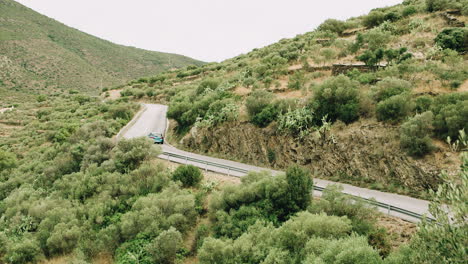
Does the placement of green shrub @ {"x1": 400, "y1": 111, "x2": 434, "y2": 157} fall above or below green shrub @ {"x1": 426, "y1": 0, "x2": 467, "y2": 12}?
below

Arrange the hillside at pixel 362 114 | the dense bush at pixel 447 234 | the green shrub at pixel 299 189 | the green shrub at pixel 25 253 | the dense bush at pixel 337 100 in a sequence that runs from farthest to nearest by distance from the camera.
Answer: the dense bush at pixel 337 100 < the green shrub at pixel 25 253 < the hillside at pixel 362 114 < the green shrub at pixel 299 189 < the dense bush at pixel 447 234

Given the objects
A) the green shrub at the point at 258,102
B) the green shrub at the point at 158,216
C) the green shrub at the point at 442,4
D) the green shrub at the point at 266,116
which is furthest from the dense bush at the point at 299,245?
the green shrub at the point at 442,4

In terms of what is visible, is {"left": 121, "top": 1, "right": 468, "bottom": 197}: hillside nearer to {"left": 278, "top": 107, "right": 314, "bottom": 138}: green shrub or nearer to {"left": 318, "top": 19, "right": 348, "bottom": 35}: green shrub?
{"left": 278, "top": 107, "right": 314, "bottom": 138}: green shrub

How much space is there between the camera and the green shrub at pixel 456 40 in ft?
74.9

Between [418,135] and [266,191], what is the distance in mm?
7317

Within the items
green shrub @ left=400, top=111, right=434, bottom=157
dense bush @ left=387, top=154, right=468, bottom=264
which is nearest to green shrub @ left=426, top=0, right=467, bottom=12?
green shrub @ left=400, top=111, right=434, bottom=157

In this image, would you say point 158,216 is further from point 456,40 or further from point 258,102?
point 456,40

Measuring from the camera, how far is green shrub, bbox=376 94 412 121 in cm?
1512

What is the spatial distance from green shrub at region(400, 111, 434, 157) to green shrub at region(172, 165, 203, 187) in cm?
1051

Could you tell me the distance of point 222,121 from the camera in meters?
23.4

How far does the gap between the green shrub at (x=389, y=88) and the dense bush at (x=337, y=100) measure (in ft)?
3.63

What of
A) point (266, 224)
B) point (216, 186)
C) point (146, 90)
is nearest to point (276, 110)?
point (216, 186)

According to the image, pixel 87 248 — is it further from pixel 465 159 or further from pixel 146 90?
pixel 146 90

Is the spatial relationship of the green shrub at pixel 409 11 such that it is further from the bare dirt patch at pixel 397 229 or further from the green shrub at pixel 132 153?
the green shrub at pixel 132 153
